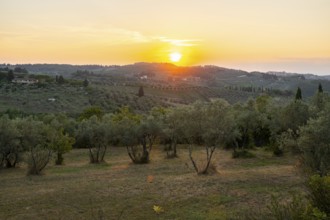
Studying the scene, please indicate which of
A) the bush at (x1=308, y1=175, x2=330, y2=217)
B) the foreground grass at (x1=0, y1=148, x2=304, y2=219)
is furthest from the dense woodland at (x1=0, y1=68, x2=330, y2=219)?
the bush at (x1=308, y1=175, x2=330, y2=217)

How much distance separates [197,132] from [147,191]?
8.51m

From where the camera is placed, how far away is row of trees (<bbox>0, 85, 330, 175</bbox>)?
1743 centimetres

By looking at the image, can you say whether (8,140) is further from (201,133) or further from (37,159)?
(201,133)

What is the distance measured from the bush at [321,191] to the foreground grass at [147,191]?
19.5 ft

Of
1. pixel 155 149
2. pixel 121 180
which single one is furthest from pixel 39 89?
pixel 121 180

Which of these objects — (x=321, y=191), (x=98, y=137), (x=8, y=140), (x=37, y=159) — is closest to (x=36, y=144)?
(x=37, y=159)

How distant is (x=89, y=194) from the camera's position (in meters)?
22.2

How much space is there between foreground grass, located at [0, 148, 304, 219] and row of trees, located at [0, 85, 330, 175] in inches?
95.5

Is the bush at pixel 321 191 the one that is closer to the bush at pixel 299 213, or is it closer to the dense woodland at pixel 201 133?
the bush at pixel 299 213

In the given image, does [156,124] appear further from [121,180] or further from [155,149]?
[121,180]

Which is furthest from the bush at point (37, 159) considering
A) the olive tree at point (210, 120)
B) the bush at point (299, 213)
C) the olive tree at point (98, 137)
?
the bush at point (299, 213)

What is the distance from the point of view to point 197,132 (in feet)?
96.3

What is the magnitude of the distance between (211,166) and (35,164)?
15365mm

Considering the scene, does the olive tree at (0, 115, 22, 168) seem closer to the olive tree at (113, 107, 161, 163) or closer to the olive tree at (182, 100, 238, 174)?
the olive tree at (113, 107, 161, 163)
